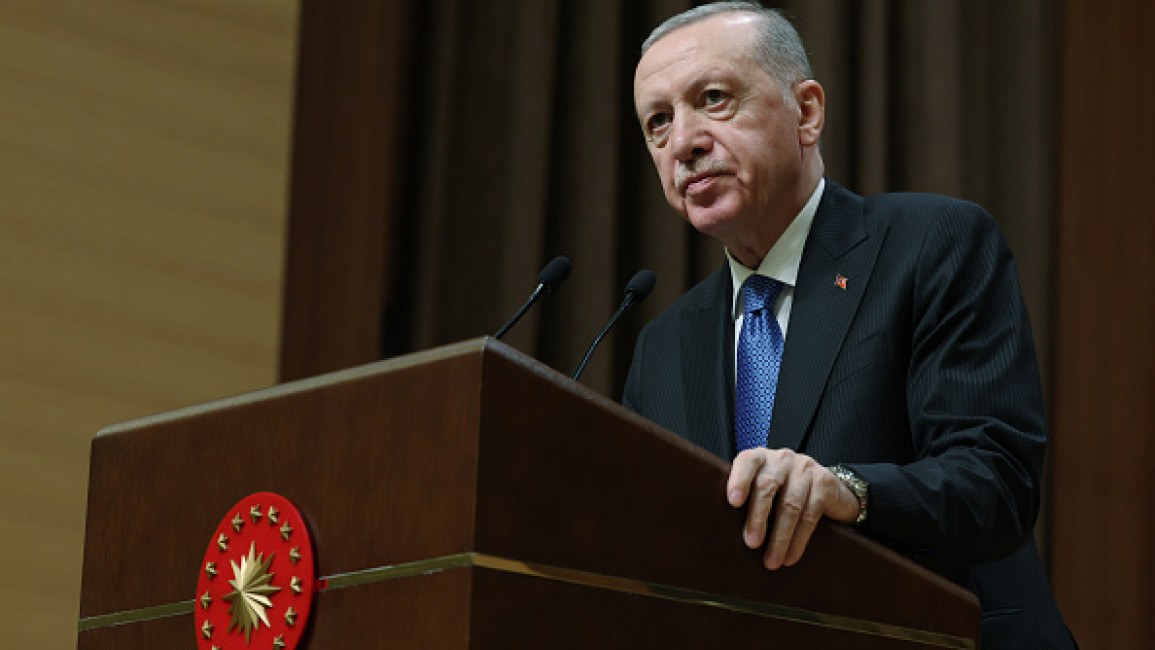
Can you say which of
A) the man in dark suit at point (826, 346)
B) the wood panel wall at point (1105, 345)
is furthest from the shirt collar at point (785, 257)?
the wood panel wall at point (1105, 345)

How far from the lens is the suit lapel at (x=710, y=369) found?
199 cm

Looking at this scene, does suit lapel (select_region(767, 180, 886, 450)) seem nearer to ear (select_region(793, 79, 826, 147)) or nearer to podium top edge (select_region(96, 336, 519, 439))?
ear (select_region(793, 79, 826, 147))

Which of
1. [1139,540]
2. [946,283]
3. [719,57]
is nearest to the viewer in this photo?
[946,283]

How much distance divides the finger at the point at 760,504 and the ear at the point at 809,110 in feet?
3.19

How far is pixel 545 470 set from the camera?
1275 millimetres

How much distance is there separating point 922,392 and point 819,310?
0.19 metres

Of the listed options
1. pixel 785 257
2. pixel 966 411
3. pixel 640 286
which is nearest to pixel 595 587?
pixel 966 411

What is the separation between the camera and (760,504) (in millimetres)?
1407

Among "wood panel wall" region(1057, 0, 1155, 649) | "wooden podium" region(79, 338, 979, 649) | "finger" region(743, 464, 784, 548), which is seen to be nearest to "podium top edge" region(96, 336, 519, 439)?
"wooden podium" region(79, 338, 979, 649)

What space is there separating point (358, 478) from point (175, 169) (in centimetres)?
229

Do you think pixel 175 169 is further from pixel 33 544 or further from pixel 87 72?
pixel 33 544

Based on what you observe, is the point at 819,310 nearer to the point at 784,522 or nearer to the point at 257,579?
the point at 784,522

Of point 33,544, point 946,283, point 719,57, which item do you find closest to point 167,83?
point 33,544

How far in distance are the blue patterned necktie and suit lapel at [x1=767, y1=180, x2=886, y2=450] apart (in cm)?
5
